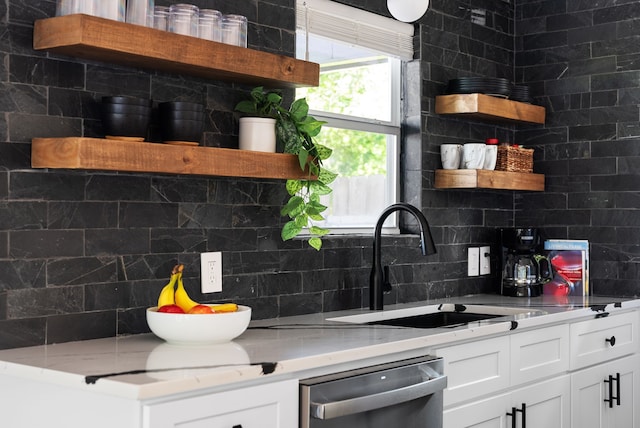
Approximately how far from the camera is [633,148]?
14.0ft

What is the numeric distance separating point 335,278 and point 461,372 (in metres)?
0.73

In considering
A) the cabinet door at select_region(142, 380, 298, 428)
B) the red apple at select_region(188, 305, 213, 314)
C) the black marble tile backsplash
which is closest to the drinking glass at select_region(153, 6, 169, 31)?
the black marble tile backsplash

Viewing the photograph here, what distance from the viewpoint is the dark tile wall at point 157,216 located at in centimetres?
250

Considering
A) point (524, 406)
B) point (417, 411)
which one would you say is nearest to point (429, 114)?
point (524, 406)

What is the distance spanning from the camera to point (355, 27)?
3.71 m

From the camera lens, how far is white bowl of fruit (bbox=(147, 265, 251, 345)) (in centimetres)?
249

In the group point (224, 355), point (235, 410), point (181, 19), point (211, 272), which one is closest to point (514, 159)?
point (211, 272)

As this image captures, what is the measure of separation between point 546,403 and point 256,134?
5.14 ft

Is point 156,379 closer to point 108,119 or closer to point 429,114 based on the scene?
point 108,119

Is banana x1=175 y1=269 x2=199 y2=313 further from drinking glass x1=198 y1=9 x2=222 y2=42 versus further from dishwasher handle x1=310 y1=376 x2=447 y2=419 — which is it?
drinking glass x1=198 y1=9 x2=222 y2=42

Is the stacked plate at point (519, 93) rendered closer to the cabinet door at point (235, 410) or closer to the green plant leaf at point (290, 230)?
the green plant leaf at point (290, 230)

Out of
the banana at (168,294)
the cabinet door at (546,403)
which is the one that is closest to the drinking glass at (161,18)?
the banana at (168,294)

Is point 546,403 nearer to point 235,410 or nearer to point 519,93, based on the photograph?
point 519,93

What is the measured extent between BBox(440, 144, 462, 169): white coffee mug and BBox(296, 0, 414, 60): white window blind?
0.43m
